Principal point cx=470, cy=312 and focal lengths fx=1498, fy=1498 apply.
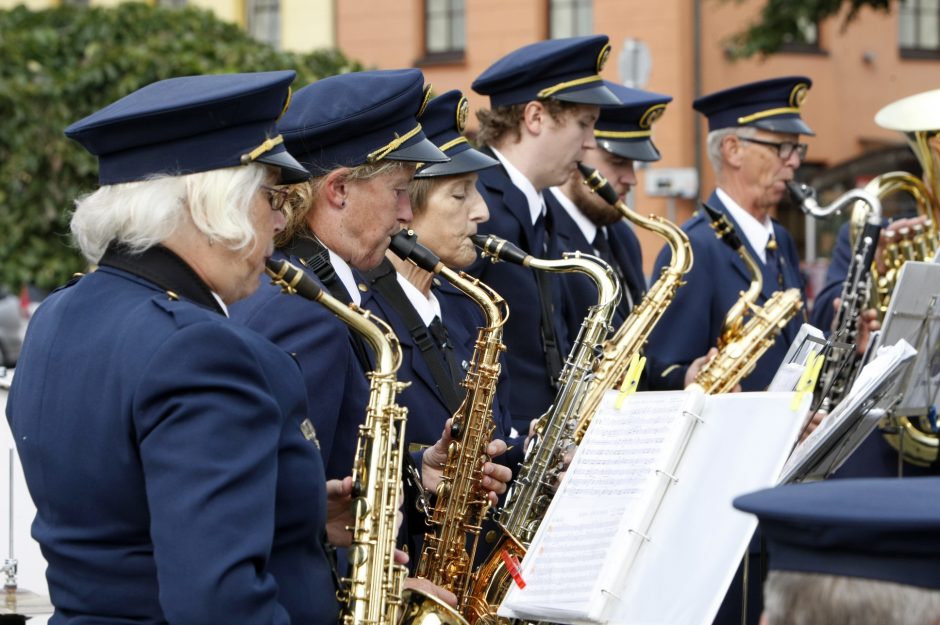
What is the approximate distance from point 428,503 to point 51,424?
1.42 metres

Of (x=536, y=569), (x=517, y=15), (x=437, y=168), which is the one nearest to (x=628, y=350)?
(x=437, y=168)

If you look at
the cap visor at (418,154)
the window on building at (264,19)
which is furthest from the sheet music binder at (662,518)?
the window on building at (264,19)

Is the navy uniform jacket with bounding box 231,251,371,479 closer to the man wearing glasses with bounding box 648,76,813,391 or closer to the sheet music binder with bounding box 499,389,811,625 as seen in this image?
the sheet music binder with bounding box 499,389,811,625

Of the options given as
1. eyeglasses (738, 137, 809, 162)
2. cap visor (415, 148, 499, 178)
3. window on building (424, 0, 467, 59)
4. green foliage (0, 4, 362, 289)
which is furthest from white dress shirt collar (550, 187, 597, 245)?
window on building (424, 0, 467, 59)

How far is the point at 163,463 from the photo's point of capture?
8.00ft

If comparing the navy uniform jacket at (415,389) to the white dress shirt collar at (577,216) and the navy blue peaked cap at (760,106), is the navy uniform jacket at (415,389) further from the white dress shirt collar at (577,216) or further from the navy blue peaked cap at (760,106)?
the navy blue peaked cap at (760,106)

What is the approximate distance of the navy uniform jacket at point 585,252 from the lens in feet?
17.1

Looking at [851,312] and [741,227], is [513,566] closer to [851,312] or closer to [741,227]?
[851,312]

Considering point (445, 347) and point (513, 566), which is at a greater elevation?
point (445, 347)

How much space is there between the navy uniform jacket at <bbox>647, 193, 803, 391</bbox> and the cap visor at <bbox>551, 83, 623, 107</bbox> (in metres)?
0.64

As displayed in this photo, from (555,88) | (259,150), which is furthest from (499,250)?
(259,150)

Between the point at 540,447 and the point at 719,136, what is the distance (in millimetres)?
2483

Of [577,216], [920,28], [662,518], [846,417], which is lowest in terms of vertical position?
[662,518]

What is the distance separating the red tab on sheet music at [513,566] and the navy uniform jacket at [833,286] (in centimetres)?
257
